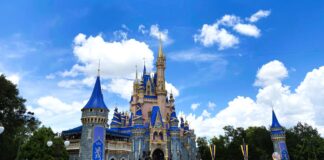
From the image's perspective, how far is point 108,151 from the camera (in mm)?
46969

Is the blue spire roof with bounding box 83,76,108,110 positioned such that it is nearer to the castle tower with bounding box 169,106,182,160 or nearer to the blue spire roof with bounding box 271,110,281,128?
the castle tower with bounding box 169,106,182,160

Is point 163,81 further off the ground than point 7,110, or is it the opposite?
point 163,81

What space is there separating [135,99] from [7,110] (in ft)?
112

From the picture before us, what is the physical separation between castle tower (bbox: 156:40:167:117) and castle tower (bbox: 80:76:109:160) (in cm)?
2603

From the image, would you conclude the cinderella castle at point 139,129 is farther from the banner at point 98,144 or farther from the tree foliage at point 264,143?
the tree foliage at point 264,143

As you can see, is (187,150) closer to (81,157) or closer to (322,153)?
(322,153)

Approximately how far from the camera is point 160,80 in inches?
2739

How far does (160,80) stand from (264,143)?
94.9ft

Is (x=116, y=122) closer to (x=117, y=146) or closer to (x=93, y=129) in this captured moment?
(x=117, y=146)

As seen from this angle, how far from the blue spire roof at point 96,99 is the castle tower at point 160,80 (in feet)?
82.0

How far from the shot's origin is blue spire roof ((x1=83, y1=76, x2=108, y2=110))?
41431 millimetres

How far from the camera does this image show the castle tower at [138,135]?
190 ft

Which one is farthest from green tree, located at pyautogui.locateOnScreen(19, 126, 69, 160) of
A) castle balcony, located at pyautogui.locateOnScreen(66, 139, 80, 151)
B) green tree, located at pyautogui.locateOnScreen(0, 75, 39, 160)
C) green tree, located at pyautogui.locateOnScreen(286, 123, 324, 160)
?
green tree, located at pyautogui.locateOnScreen(286, 123, 324, 160)

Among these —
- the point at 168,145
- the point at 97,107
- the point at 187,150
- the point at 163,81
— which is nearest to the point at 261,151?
the point at 187,150
